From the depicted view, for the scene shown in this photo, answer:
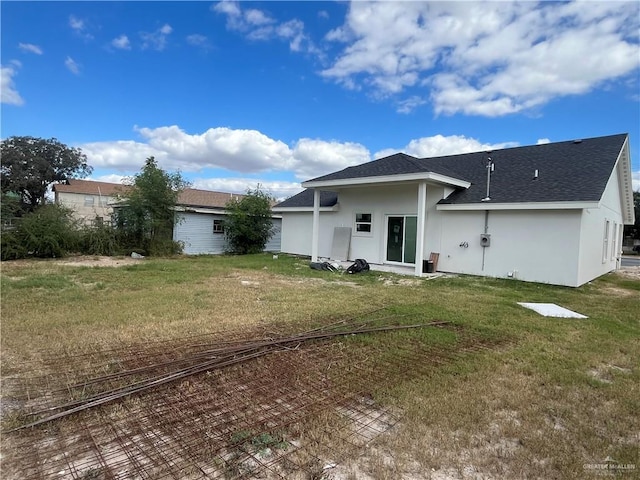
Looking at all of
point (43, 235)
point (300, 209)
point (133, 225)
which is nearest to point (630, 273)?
point (300, 209)

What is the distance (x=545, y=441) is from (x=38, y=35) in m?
12.7

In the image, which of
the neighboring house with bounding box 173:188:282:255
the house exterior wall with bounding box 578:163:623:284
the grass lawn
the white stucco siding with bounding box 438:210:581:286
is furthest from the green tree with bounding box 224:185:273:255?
the house exterior wall with bounding box 578:163:623:284

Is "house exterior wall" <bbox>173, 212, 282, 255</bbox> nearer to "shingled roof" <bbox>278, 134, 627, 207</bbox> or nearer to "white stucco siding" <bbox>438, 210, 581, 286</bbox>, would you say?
"shingled roof" <bbox>278, 134, 627, 207</bbox>

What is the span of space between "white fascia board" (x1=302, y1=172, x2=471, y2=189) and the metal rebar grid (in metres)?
7.43

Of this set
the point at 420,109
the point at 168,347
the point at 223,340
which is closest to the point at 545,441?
the point at 223,340

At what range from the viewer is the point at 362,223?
13562 mm

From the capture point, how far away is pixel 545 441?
96.1 inches

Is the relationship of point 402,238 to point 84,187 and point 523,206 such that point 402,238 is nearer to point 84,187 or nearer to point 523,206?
point 523,206

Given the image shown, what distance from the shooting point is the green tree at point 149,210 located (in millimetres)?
15055

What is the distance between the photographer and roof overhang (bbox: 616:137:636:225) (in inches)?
480

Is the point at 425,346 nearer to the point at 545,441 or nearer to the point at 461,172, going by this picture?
the point at 545,441

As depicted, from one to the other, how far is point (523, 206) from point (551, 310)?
3.94 metres

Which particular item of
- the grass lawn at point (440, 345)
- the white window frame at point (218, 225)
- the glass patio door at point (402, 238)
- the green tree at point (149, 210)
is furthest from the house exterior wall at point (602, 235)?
the white window frame at point (218, 225)

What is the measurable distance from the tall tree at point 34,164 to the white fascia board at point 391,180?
30861 millimetres
